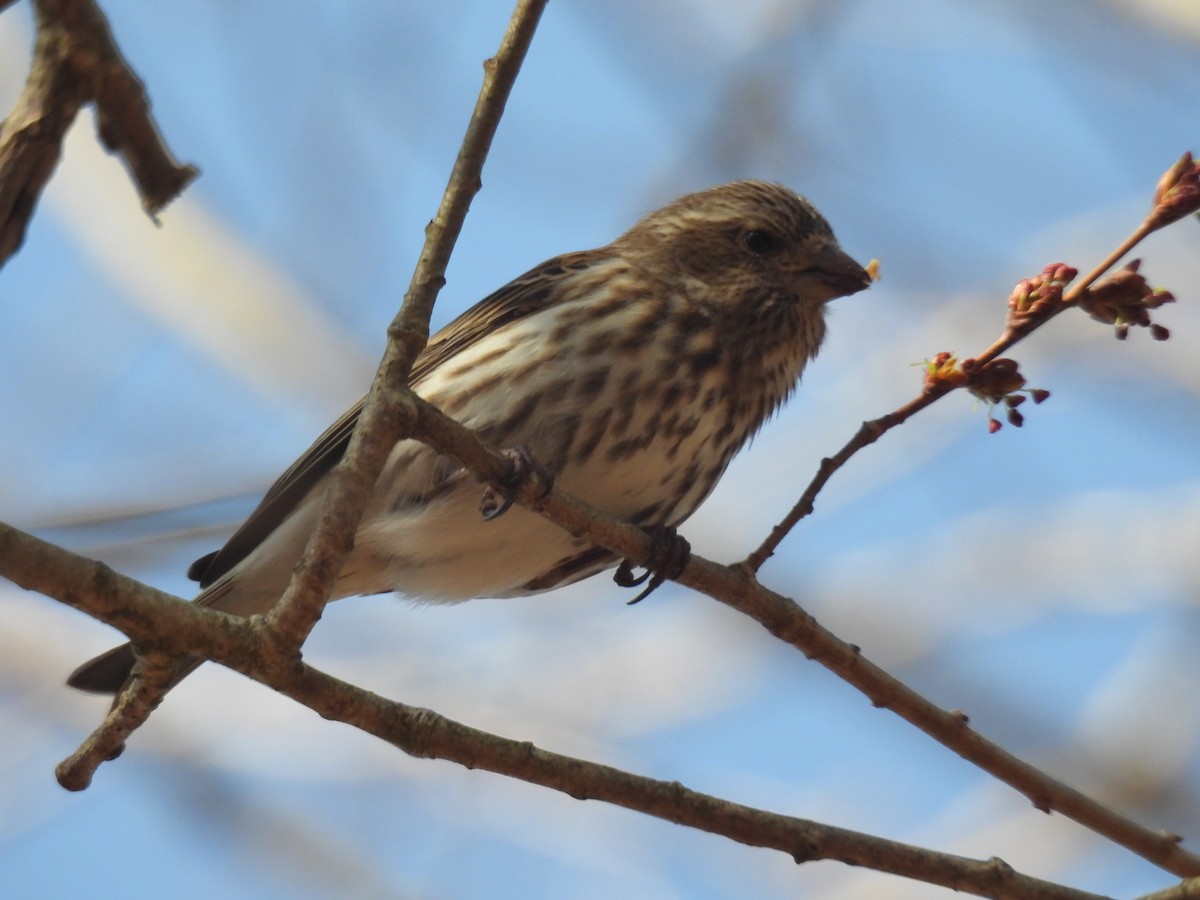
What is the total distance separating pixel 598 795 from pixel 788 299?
2583mm

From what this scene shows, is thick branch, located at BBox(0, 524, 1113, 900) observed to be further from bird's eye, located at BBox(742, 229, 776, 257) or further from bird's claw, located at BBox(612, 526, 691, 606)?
bird's eye, located at BBox(742, 229, 776, 257)

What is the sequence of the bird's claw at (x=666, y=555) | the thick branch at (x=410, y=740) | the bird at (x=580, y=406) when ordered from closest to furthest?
the thick branch at (x=410, y=740), the bird's claw at (x=666, y=555), the bird at (x=580, y=406)

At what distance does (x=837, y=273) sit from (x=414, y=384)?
1.63 m

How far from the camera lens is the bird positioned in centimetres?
489

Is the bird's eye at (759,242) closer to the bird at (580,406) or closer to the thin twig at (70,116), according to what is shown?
the bird at (580,406)

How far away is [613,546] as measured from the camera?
3.97m

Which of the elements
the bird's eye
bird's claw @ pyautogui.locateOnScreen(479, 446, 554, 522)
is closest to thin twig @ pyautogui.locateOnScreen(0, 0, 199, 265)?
bird's claw @ pyautogui.locateOnScreen(479, 446, 554, 522)

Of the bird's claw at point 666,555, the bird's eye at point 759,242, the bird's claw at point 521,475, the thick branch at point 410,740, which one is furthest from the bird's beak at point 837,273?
the thick branch at point 410,740

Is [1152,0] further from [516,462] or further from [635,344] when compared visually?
[516,462]

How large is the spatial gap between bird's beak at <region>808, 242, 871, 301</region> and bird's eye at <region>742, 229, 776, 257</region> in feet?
0.62

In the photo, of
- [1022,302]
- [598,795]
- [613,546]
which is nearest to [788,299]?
[613,546]

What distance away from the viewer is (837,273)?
5.48 metres

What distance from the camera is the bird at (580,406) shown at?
4887 mm

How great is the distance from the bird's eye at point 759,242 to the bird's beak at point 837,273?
189mm
